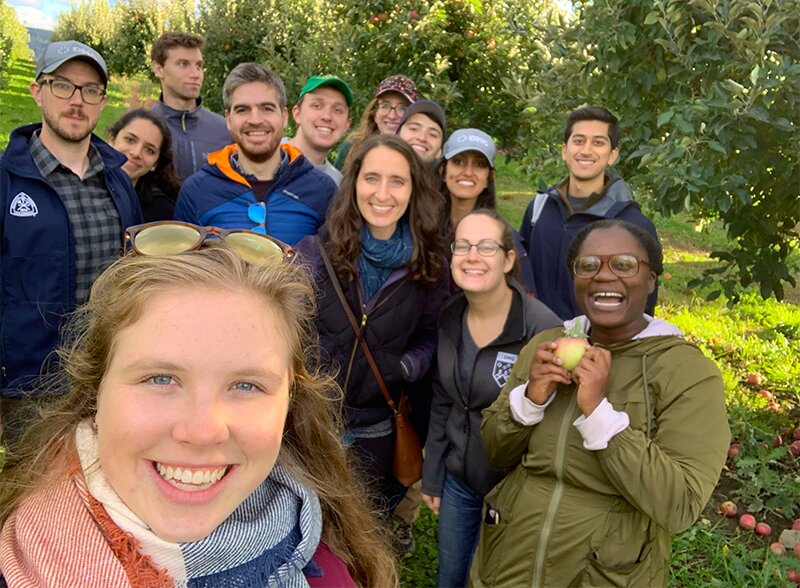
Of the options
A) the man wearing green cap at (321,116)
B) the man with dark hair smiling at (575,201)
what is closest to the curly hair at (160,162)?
the man wearing green cap at (321,116)

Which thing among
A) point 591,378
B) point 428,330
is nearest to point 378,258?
point 428,330

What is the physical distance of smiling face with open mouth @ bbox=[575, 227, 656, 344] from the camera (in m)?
2.30

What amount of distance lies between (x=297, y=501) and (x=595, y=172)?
9.50 feet

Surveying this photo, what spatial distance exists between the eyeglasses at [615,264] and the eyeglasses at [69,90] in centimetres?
260

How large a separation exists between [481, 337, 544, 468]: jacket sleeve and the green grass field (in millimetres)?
1626

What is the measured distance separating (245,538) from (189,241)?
0.64 m

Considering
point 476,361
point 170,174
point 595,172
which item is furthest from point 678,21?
point 170,174

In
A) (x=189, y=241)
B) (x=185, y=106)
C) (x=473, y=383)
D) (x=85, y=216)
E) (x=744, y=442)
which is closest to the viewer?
(x=189, y=241)

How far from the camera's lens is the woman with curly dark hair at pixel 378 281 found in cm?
305

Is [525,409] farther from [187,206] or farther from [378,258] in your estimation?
[187,206]

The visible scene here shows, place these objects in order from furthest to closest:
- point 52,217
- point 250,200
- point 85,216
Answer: point 250,200, point 85,216, point 52,217

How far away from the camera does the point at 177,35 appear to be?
575 cm

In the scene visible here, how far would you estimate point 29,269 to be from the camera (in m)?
3.11

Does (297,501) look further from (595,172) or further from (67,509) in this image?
(595,172)
